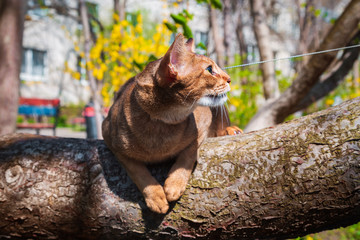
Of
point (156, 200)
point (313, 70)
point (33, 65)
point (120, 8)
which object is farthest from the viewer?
point (33, 65)

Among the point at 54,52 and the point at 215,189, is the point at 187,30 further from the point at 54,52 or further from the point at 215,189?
the point at 54,52

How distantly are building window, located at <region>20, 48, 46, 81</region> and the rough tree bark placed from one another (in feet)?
54.2

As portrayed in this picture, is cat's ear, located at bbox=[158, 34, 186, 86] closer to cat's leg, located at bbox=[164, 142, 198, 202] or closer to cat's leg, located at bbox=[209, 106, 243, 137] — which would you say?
cat's leg, located at bbox=[164, 142, 198, 202]

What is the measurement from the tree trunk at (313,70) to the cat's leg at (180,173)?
250cm

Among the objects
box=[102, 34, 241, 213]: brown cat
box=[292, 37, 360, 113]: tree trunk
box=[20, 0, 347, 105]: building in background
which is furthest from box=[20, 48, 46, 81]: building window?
box=[102, 34, 241, 213]: brown cat

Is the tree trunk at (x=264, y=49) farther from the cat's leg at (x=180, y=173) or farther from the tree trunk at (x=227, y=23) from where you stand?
the cat's leg at (x=180, y=173)

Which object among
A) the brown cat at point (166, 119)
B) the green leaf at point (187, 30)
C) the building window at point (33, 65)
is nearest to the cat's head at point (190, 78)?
the brown cat at point (166, 119)

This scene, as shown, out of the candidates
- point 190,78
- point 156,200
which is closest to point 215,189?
point 156,200

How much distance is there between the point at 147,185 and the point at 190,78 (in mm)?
723

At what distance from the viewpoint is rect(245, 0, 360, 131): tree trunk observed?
3.51 m

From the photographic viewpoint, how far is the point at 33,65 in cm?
1717

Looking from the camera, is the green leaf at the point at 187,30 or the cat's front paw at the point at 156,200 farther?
the green leaf at the point at 187,30

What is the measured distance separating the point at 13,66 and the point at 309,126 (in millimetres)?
4720

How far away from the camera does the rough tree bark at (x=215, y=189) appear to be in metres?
1.63
